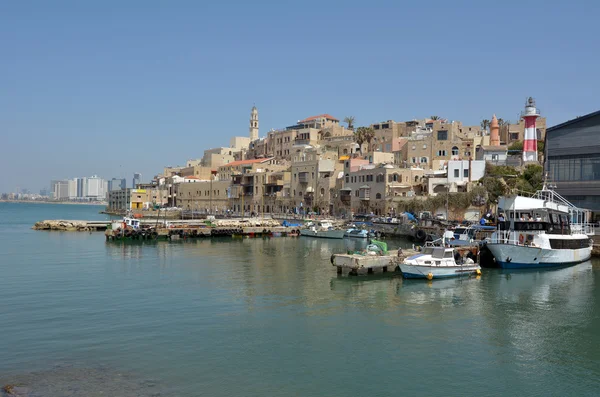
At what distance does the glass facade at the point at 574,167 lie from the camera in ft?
152

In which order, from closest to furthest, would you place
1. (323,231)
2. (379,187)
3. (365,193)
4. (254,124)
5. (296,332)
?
(296,332)
(323,231)
(379,187)
(365,193)
(254,124)

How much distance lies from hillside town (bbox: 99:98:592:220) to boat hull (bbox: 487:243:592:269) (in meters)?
24.9

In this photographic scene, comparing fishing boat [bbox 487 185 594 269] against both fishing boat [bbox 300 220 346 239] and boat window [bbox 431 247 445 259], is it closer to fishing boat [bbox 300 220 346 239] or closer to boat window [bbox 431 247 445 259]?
boat window [bbox 431 247 445 259]

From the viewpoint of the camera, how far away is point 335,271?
113 ft

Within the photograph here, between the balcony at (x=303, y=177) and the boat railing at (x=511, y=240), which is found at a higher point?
the balcony at (x=303, y=177)

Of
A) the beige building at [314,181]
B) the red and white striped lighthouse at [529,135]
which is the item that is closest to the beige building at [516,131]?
the red and white striped lighthouse at [529,135]

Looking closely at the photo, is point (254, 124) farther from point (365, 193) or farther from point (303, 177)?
point (365, 193)

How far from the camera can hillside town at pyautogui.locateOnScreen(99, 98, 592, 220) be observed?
68.0 metres

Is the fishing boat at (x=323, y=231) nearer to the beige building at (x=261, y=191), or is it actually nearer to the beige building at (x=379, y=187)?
the beige building at (x=379, y=187)

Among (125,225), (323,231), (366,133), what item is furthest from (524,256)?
(366,133)

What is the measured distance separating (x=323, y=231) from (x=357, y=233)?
4462mm

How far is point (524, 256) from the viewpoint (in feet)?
119

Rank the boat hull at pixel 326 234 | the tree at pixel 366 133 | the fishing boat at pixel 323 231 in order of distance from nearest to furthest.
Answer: the boat hull at pixel 326 234
the fishing boat at pixel 323 231
the tree at pixel 366 133

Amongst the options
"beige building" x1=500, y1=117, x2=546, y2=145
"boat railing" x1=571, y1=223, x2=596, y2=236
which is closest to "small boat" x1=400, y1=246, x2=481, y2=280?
"boat railing" x1=571, y1=223, x2=596, y2=236
